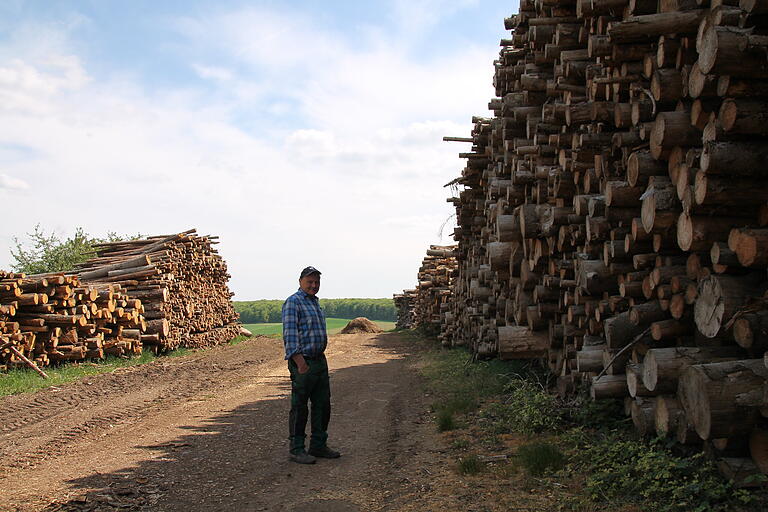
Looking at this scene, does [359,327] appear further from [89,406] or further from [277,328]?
[89,406]

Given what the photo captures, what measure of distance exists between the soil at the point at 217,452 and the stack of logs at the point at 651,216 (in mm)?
1552

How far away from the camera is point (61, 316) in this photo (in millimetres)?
14641

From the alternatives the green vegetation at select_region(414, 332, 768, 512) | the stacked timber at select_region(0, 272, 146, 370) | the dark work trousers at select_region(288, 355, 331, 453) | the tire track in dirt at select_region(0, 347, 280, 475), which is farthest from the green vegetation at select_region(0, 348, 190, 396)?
the green vegetation at select_region(414, 332, 768, 512)

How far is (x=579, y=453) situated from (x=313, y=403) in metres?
2.90

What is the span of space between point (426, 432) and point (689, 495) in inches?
159

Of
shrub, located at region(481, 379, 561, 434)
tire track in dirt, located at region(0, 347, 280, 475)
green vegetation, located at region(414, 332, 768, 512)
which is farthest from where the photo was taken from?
tire track in dirt, located at region(0, 347, 280, 475)

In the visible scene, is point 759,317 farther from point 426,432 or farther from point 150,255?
point 150,255

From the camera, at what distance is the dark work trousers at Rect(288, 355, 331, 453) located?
6.87 meters

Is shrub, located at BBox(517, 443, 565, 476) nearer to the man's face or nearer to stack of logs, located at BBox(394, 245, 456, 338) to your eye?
the man's face

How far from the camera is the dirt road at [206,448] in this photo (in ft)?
18.2

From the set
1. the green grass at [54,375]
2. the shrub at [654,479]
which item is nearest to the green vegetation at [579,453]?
the shrub at [654,479]

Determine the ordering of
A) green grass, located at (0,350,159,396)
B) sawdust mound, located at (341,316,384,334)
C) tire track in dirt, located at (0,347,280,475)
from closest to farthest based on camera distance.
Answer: tire track in dirt, located at (0,347,280,475), green grass, located at (0,350,159,396), sawdust mound, located at (341,316,384,334)

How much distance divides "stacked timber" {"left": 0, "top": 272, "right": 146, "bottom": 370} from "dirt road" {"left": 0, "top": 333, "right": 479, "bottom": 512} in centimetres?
212

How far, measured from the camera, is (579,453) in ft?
18.9
